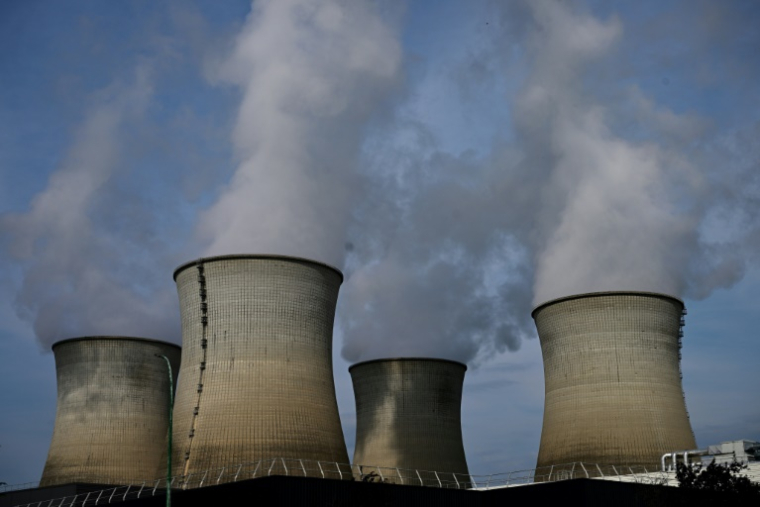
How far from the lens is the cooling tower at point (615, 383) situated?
26156 millimetres

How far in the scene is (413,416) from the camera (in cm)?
3522

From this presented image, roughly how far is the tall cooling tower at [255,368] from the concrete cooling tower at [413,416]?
34.4 ft

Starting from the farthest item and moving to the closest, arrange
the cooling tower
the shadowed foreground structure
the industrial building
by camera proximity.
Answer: the cooling tower < the industrial building < the shadowed foreground structure

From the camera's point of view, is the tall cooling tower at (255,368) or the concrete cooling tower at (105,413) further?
the concrete cooling tower at (105,413)

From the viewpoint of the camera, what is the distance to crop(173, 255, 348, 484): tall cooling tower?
A: 2308 cm

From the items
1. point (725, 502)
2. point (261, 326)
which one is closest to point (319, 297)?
point (261, 326)

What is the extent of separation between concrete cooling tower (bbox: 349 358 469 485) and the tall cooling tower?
10.5m

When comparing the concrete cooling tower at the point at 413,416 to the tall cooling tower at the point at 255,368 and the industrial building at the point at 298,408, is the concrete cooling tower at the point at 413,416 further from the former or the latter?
the tall cooling tower at the point at 255,368

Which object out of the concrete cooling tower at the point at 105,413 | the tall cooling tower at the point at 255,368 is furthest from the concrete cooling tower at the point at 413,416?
the tall cooling tower at the point at 255,368

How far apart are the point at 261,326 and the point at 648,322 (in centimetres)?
1110

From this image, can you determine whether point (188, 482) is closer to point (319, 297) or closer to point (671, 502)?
point (319, 297)

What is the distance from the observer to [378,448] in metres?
36.0

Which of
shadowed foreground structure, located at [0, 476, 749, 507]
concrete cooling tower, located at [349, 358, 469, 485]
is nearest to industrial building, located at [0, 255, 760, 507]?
shadowed foreground structure, located at [0, 476, 749, 507]

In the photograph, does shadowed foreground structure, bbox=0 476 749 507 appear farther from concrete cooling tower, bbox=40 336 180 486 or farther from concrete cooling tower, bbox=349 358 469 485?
concrete cooling tower, bbox=349 358 469 485
